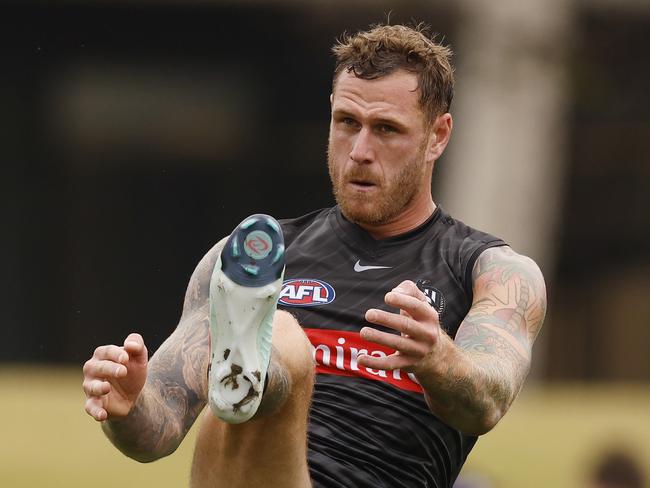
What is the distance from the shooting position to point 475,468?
11055mm

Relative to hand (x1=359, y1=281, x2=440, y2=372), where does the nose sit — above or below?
above

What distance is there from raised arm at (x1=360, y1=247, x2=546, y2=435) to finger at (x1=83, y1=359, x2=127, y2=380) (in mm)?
842

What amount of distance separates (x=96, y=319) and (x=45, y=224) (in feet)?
4.88

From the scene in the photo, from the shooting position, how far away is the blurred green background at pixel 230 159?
62.4 feet

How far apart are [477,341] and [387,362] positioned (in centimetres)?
79

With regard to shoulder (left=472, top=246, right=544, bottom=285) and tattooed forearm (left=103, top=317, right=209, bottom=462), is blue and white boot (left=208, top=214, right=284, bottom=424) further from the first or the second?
shoulder (left=472, top=246, right=544, bottom=285)

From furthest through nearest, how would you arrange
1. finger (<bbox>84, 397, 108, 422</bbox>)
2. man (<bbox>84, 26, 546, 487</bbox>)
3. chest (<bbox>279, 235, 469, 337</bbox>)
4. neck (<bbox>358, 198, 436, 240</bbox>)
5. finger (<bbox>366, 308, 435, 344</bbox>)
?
neck (<bbox>358, 198, 436, 240</bbox>) < chest (<bbox>279, 235, 469, 337</bbox>) < finger (<bbox>84, 397, 108, 422</bbox>) < man (<bbox>84, 26, 546, 487</bbox>) < finger (<bbox>366, 308, 435, 344</bbox>)

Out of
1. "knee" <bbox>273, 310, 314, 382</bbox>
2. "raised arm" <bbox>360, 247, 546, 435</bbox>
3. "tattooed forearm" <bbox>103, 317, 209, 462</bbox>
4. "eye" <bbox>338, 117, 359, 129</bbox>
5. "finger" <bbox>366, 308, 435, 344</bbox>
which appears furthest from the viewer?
"eye" <bbox>338, 117, 359, 129</bbox>

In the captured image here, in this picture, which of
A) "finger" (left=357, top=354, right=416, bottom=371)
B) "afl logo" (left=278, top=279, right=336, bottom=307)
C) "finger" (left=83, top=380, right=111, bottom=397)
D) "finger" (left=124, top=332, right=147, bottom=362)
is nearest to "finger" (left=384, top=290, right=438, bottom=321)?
"finger" (left=357, top=354, right=416, bottom=371)

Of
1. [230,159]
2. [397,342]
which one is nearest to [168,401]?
[397,342]

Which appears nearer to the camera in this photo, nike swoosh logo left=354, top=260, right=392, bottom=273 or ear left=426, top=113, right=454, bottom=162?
nike swoosh logo left=354, top=260, right=392, bottom=273

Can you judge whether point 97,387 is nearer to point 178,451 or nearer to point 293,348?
point 293,348

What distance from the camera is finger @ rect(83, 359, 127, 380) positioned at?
17.7 feet

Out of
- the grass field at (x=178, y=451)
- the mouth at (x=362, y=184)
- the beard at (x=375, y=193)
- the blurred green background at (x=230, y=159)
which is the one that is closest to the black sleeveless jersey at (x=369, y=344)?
the beard at (x=375, y=193)
